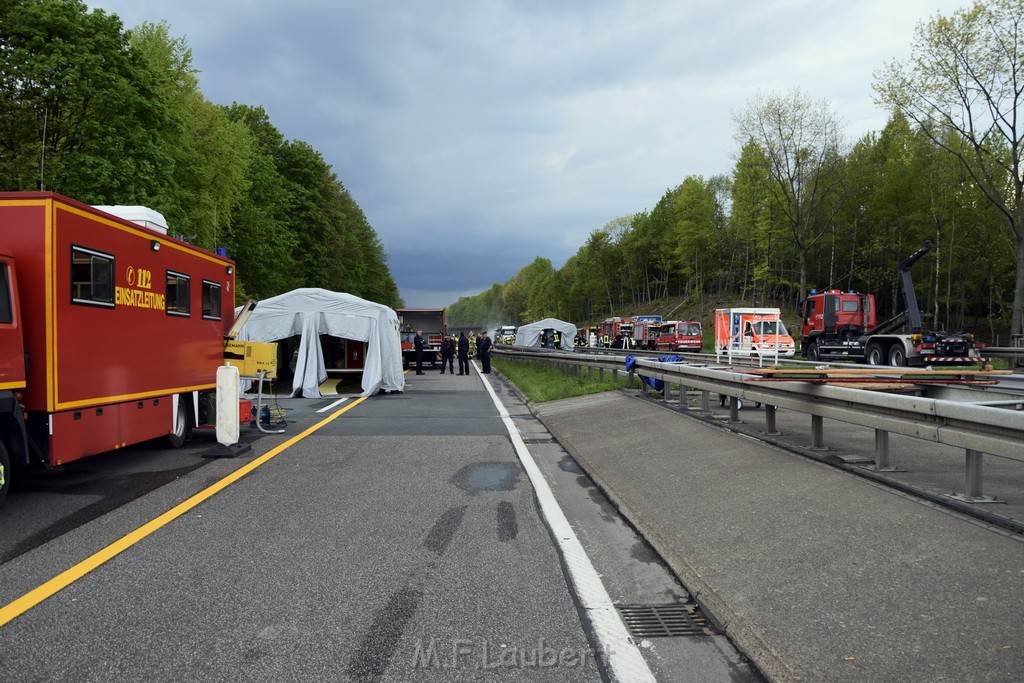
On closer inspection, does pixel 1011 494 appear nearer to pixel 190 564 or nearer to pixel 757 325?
pixel 190 564

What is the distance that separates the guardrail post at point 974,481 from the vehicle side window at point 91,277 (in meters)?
7.99

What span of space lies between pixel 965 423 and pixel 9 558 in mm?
6685

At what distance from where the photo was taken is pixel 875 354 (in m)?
27.3

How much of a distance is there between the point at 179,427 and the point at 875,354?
79.4ft

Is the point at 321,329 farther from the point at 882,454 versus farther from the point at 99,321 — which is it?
the point at 882,454

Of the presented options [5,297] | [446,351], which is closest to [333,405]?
[5,297]

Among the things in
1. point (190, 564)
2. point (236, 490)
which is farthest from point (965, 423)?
point (236, 490)

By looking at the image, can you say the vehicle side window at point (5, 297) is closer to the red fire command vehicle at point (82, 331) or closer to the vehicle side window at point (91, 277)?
the red fire command vehicle at point (82, 331)

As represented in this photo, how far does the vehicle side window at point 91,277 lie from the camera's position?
303 inches

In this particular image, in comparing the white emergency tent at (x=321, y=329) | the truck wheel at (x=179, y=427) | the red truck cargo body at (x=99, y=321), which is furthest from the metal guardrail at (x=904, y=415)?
the white emergency tent at (x=321, y=329)

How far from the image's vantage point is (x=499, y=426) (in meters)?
13.7

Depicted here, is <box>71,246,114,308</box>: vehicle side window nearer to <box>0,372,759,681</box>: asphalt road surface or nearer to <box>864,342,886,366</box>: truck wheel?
<box>0,372,759,681</box>: asphalt road surface

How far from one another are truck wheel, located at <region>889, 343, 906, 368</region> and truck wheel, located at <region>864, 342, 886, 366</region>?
0.50 meters

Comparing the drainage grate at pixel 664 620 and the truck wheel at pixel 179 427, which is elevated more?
the truck wheel at pixel 179 427
